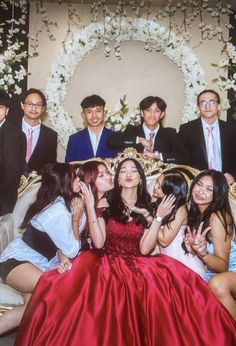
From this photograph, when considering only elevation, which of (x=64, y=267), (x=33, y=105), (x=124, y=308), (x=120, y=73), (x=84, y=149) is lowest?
(x=124, y=308)

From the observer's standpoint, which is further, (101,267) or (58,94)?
(58,94)

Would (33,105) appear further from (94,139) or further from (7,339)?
(7,339)

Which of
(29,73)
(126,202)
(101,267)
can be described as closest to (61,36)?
(29,73)

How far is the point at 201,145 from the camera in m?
4.23

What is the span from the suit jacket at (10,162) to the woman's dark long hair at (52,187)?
37cm

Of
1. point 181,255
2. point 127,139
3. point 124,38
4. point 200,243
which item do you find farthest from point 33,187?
point 124,38

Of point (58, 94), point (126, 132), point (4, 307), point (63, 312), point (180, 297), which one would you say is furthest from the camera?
point (58, 94)

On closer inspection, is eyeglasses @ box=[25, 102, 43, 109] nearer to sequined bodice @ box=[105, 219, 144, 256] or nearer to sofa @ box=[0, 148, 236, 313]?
sofa @ box=[0, 148, 236, 313]

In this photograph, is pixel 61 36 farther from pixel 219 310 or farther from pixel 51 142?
pixel 219 310

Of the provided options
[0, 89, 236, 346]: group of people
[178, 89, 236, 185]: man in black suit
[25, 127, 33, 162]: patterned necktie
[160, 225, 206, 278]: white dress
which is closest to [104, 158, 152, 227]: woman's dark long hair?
[0, 89, 236, 346]: group of people

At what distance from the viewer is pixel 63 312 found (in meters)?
2.84

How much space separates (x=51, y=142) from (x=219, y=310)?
2.16 metres

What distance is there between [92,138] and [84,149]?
0.14 m

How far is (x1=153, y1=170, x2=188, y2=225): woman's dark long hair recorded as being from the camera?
3.55 m
